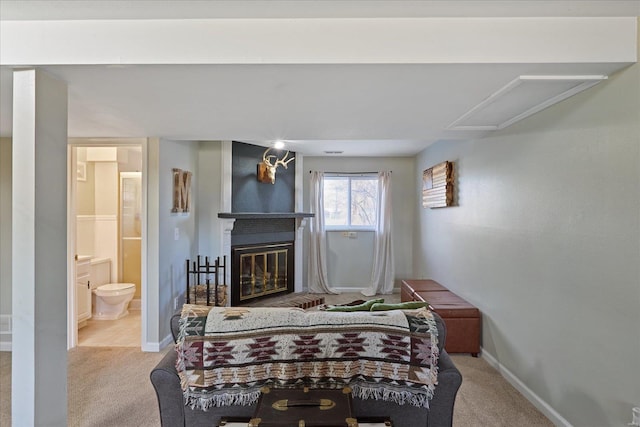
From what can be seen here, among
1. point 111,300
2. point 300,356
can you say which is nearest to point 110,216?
point 111,300

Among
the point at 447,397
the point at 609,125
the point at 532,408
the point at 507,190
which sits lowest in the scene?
the point at 532,408

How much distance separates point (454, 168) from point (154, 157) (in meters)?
3.14

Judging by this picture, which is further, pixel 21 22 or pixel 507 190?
pixel 507 190

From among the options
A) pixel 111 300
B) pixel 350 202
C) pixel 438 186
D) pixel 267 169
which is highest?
pixel 267 169

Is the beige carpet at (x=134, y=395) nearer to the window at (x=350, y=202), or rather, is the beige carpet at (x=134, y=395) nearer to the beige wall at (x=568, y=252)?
the beige wall at (x=568, y=252)

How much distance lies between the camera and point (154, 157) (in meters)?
3.49

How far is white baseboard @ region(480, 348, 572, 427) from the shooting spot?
228 cm

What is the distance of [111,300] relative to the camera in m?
4.39

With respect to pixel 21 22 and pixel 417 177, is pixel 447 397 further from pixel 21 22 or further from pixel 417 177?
pixel 417 177

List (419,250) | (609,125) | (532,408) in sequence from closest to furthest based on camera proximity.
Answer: (609,125) → (532,408) → (419,250)

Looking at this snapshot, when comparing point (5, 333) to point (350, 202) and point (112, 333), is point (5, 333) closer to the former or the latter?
point (112, 333)

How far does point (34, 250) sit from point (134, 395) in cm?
144

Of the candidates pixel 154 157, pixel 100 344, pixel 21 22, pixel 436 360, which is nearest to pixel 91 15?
pixel 21 22

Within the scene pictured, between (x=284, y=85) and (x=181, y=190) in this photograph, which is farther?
(x=181, y=190)
